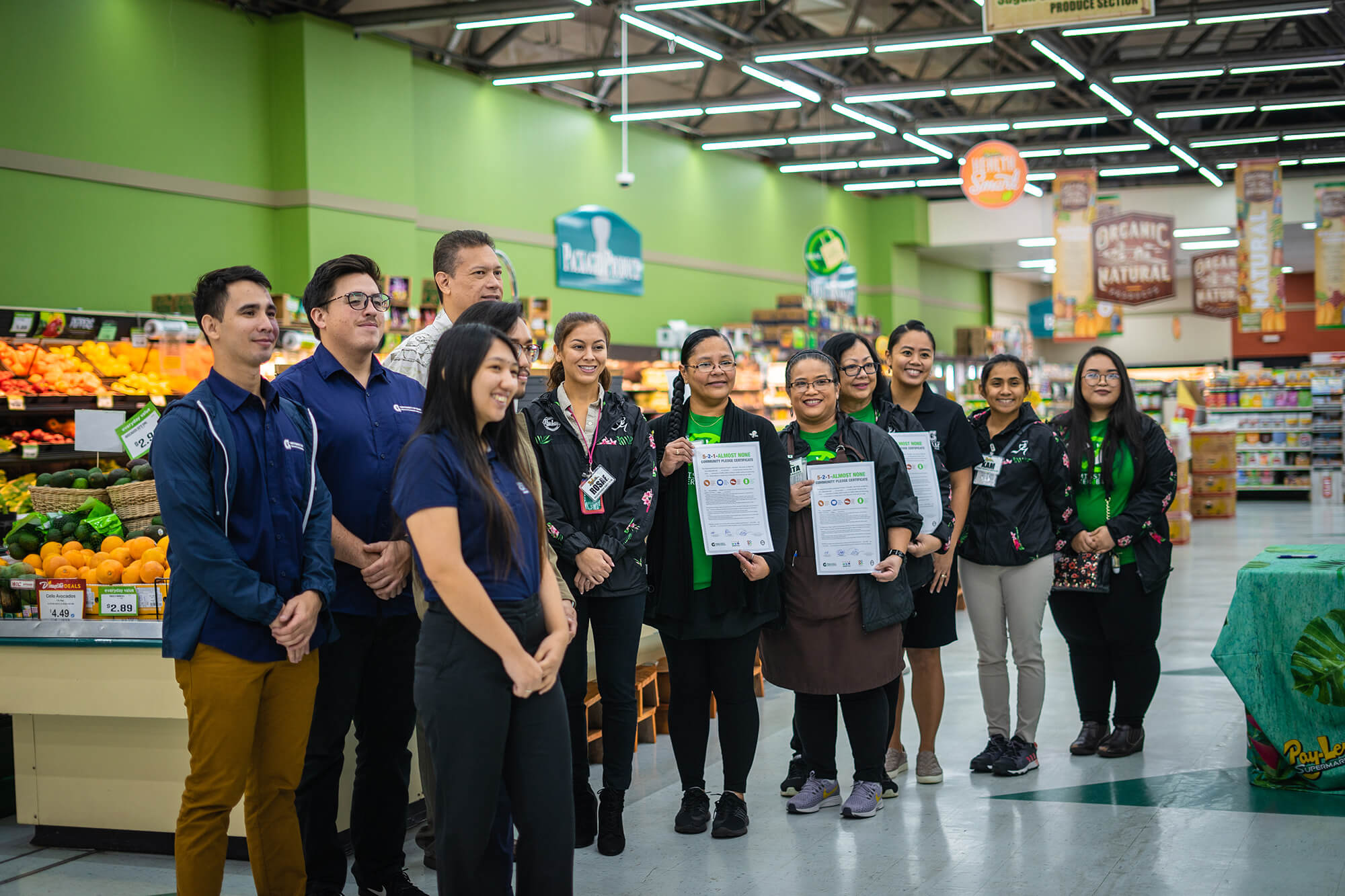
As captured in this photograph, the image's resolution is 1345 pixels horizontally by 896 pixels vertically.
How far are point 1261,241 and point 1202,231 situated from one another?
17.1 ft

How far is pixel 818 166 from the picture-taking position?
17.3 m

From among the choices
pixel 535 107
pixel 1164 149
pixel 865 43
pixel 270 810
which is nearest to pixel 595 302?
pixel 535 107

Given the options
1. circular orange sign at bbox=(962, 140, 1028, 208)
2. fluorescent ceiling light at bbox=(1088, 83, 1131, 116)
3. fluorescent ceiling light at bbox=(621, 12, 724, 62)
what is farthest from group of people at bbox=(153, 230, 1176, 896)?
fluorescent ceiling light at bbox=(1088, 83, 1131, 116)

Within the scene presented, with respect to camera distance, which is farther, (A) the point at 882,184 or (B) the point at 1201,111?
(A) the point at 882,184

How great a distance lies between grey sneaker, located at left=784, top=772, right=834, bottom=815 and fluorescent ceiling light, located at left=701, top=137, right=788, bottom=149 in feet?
40.0

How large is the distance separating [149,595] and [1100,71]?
12.3 meters

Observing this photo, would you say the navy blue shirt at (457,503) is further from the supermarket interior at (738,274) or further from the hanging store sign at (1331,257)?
the hanging store sign at (1331,257)

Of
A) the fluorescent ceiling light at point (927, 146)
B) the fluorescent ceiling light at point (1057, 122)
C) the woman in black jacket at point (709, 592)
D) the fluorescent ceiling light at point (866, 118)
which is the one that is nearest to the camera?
the woman in black jacket at point (709, 592)

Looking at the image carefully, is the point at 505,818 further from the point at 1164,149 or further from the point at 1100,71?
the point at 1164,149

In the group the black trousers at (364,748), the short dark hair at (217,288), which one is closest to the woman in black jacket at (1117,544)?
the black trousers at (364,748)

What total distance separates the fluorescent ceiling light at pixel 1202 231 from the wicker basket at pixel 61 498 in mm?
19036

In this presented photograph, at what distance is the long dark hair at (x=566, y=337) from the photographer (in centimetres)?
361

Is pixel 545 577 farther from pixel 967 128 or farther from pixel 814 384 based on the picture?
pixel 967 128

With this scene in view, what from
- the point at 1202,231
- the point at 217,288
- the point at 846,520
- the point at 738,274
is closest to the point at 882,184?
the point at 738,274
